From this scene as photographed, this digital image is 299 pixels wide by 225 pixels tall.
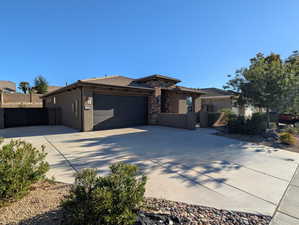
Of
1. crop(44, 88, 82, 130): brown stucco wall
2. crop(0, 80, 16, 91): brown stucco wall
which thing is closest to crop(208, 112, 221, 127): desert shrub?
crop(44, 88, 82, 130): brown stucco wall

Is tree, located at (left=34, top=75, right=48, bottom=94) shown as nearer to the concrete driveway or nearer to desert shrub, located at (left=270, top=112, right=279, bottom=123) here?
the concrete driveway

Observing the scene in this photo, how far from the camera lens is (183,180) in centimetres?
312

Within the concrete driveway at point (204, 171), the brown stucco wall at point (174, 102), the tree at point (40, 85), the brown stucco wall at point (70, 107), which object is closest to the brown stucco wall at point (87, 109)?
the brown stucco wall at point (70, 107)

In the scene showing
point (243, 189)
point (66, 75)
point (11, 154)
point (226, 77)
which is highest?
point (66, 75)

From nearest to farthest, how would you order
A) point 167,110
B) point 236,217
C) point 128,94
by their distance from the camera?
point 236,217 < point 128,94 < point 167,110

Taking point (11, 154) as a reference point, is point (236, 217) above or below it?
below

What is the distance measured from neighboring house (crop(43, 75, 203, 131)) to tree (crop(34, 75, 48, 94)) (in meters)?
18.1

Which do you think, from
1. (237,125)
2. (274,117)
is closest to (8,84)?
(237,125)

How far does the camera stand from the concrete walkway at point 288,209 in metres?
1.97

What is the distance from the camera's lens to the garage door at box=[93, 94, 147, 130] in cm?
1015

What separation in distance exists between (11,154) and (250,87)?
10513 mm

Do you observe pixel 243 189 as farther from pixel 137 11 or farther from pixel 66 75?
pixel 66 75

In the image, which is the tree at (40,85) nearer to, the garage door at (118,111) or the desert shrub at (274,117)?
the garage door at (118,111)

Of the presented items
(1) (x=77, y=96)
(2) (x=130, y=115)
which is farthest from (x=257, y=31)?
(1) (x=77, y=96)
